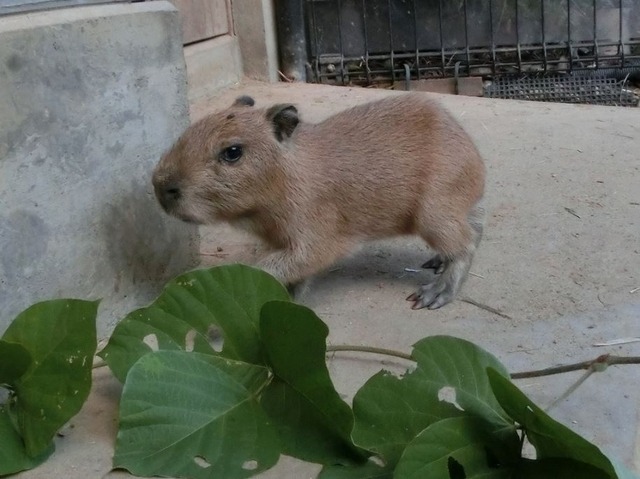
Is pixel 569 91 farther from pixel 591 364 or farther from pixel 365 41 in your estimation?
pixel 591 364

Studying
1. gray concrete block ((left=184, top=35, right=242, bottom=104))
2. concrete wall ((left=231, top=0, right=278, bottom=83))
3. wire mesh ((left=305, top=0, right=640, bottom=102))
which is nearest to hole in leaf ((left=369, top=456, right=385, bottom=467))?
gray concrete block ((left=184, top=35, right=242, bottom=104))

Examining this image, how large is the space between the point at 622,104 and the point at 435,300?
3.82 m

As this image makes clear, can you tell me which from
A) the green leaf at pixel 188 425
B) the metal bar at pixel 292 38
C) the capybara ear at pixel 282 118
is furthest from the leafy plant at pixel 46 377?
the metal bar at pixel 292 38

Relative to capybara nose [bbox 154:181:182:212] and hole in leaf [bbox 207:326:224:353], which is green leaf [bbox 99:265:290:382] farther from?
capybara nose [bbox 154:181:182:212]

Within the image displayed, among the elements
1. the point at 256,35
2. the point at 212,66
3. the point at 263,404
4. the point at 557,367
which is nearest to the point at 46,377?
the point at 263,404

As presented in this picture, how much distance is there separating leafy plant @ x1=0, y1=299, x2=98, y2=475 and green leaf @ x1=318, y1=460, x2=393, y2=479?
24.7 inches

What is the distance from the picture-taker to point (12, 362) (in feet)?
6.66

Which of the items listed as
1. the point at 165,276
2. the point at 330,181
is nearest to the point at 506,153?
the point at 330,181

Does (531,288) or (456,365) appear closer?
(456,365)

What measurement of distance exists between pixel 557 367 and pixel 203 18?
13.0 ft

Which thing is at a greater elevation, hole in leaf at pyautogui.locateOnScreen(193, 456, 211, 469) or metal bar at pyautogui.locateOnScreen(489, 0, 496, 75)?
metal bar at pyautogui.locateOnScreen(489, 0, 496, 75)

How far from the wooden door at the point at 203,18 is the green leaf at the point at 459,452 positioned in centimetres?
383

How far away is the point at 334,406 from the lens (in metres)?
1.95

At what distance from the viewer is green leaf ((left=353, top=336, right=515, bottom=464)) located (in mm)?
1912
